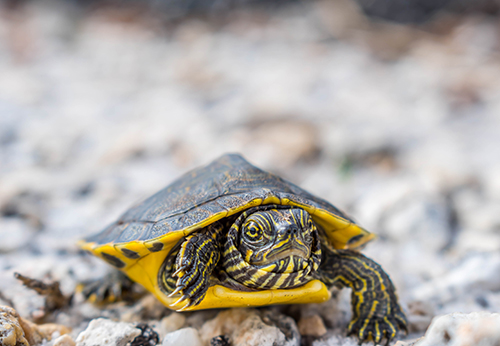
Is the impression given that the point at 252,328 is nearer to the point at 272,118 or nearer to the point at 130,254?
the point at 130,254

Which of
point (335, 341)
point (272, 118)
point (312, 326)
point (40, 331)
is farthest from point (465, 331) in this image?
point (272, 118)

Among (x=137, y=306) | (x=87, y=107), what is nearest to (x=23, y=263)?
(x=137, y=306)

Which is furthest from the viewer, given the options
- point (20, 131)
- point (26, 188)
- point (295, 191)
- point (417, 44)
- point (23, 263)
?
point (417, 44)

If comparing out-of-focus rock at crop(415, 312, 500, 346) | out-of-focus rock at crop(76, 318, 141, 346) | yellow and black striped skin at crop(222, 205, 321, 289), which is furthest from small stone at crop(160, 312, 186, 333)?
out-of-focus rock at crop(415, 312, 500, 346)

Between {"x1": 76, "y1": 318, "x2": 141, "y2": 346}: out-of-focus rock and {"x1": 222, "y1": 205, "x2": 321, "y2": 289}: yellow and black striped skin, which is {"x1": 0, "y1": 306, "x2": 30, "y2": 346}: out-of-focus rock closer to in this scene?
{"x1": 76, "y1": 318, "x2": 141, "y2": 346}: out-of-focus rock

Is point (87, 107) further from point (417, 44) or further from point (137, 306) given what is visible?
point (417, 44)

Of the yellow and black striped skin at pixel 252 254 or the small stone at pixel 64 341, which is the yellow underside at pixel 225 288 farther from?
the small stone at pixel 64 341
